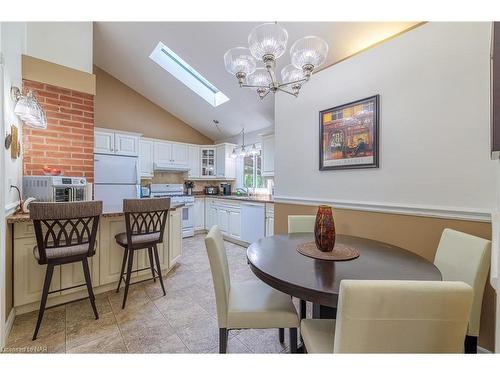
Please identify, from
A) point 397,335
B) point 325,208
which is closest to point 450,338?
point 397,335

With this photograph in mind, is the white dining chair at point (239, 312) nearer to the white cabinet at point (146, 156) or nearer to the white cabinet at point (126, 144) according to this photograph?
the white cabinet at point (126, 144)

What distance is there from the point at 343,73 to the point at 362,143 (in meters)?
0.83

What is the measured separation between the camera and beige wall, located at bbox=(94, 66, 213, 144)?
454 cm

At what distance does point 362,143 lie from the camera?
7.26ft

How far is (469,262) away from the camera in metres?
1.26

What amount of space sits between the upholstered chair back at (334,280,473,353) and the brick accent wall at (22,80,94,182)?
3.09 m

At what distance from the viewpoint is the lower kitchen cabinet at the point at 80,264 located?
1838mm

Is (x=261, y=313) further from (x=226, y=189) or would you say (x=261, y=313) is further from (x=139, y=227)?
(x=226, y=189)

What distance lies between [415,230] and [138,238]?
2.48 m

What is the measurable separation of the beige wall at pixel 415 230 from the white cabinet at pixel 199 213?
10.8ft

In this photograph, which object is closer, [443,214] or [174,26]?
[443,214]

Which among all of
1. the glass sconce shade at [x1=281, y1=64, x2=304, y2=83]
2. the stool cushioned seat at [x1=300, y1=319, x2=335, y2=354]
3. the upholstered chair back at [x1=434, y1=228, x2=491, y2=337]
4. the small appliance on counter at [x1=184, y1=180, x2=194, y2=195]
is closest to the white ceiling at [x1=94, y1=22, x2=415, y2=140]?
the glass sconce shade at [x1=281, y1=64, x2=304, y2=83]

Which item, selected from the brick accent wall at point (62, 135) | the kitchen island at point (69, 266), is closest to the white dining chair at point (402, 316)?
the kitchen island at point (69, 266)
